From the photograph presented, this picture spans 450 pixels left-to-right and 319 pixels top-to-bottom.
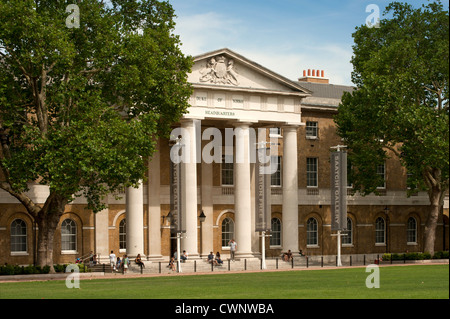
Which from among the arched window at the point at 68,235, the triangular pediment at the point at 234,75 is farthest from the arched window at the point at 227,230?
the arched window at the point at 68,235

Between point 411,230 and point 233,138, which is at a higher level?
point 233,138

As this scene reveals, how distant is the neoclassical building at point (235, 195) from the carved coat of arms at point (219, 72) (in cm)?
7

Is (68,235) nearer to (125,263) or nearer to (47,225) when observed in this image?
(125,263)

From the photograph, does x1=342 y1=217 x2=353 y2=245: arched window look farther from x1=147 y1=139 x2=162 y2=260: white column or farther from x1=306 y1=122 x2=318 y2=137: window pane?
x1=147 y1=139 x2=162 y2=260: white column

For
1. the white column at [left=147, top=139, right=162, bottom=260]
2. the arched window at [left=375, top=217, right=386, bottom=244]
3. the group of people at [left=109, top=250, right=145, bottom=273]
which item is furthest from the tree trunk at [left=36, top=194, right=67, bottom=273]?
the arched window at [left=375, top=217, right=386, bottom=244]

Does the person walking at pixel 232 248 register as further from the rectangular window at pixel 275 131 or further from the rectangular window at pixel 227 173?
the rectangular window at pixel 275 131

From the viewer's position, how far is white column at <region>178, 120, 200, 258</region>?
5856 centimetres

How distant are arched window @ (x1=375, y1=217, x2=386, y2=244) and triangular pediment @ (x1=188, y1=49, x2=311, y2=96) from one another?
1499 cm

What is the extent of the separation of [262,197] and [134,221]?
28.2 ft

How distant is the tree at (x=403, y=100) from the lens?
59.3m

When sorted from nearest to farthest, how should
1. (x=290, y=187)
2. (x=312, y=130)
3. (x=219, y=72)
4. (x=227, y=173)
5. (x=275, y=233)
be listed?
(x=219, y=72), (x=290, y=187), (x=227, y=173), (x=275, y=233), (x=312, y=130)

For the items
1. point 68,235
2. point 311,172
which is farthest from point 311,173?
point 68,235

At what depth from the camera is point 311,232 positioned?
69312 mm
